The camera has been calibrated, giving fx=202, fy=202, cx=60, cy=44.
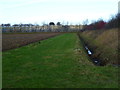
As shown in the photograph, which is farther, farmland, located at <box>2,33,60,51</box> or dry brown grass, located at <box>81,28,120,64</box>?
farmland, located at <box>2,33,60,51</box>

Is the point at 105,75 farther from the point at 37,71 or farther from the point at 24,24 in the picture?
→ the point at 24,24

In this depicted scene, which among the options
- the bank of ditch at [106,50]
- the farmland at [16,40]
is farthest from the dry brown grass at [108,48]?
the farmland at [16,40]

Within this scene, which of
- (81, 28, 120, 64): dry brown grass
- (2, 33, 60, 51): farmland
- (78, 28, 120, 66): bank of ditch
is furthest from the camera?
(2, 33, 60, 51): farmland

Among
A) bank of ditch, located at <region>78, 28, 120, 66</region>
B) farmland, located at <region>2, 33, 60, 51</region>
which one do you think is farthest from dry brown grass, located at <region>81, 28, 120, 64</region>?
farmland, located at <region>2, 33, 60, 51</region>

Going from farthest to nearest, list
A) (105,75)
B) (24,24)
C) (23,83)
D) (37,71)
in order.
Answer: (24,24) → (37,71) → (105,75) → (23,83)

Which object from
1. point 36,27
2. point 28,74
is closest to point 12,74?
point 28,74

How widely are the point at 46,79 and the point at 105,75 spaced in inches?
115

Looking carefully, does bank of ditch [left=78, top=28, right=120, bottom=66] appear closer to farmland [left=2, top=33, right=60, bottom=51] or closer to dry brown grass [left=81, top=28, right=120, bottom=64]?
dry brown grass [left=81, top=28, right=120, bottom=64]

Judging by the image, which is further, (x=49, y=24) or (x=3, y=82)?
(x=49, y=24)

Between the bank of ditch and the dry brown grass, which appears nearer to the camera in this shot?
the bank of ditch

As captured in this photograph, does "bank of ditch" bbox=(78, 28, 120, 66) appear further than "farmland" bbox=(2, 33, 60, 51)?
No

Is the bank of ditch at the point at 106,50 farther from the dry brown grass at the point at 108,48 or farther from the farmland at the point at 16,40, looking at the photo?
the farmland at the point at 16,40

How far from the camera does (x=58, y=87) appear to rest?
7.74 m

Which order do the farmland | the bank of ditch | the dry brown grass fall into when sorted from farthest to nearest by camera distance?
1. the farmland
2. the dry brown grass
3. the bank of ditch
